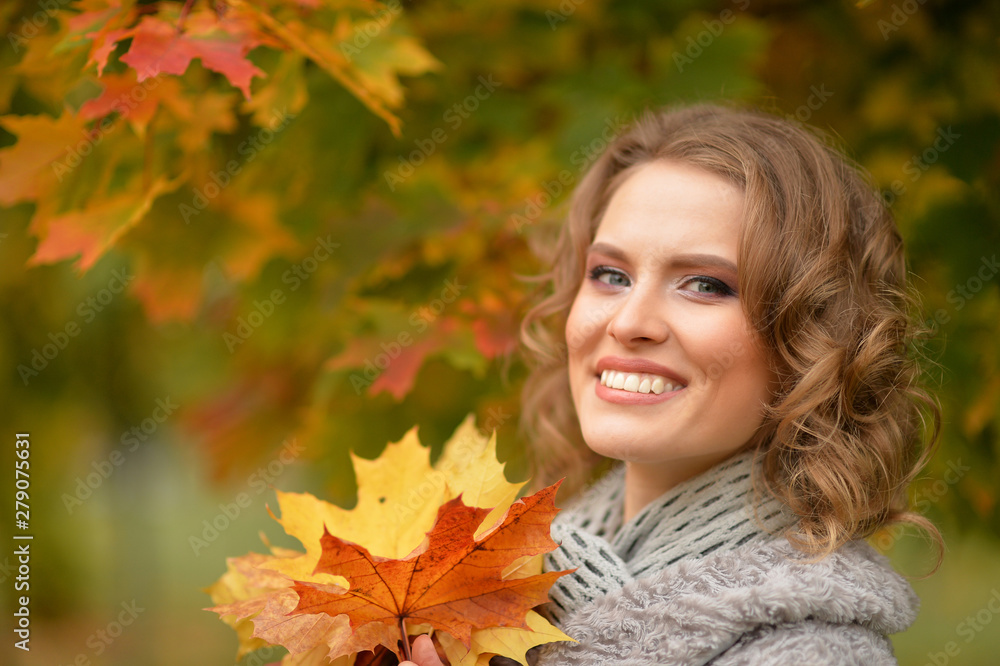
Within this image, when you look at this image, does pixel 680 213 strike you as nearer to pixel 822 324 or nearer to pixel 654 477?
pixel 822 324

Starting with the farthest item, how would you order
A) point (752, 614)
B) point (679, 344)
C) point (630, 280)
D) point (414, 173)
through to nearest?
point (414, 173) < point (630, 280) < point (679, 344) < point (752, 614)

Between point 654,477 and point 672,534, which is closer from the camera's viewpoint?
point 672,534

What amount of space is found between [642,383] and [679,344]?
0.10 m

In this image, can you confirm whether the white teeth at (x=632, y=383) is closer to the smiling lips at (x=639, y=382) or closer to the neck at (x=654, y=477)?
the smiling lips at (x=639, y=382)

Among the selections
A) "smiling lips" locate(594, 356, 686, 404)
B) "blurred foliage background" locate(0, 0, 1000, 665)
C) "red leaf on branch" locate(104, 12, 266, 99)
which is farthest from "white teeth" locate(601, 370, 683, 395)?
"red leaf on branch" locate(104, 12, 266, 99)

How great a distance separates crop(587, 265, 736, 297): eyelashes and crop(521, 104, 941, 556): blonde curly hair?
4cm

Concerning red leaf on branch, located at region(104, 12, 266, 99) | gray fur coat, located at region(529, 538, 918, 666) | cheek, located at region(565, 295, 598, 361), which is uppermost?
red leaf on branch, located at region(104, 12, 266, 99)

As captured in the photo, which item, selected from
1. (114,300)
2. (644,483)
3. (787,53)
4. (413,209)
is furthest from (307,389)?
(787,53)

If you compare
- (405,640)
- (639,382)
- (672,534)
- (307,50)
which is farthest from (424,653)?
(307,50)

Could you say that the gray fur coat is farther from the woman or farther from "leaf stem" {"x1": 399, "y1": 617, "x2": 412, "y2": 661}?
"leaf stem" {"x1": 399, "y1": 617, "x2": 412, "y2": 661}

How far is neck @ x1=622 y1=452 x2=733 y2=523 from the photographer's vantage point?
148 centimetres

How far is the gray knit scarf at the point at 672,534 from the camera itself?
1.35m

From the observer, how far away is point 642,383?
1.40m

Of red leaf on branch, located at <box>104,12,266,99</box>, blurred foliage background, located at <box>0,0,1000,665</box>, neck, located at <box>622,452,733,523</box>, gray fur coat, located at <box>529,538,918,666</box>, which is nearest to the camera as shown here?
gray fur coat, located at <box>529,538,918,666</box>
